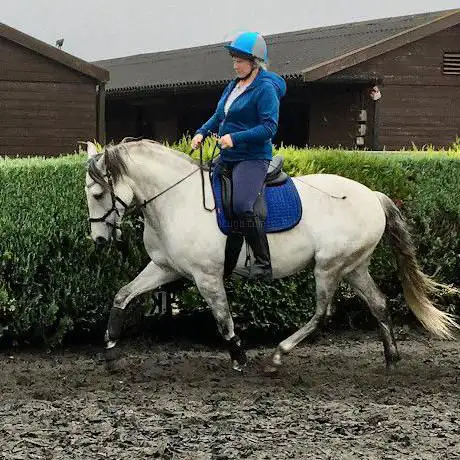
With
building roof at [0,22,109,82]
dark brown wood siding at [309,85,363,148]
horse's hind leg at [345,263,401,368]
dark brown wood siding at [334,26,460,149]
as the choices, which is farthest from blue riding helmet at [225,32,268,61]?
building roof at [0,22,109,82]

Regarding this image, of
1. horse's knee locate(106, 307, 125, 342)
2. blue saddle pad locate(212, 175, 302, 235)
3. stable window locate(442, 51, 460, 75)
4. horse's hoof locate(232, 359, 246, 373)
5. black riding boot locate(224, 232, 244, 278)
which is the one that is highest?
stable window locate(442, 51, 460, 75)

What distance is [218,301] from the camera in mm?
6832

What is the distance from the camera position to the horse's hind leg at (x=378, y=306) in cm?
736

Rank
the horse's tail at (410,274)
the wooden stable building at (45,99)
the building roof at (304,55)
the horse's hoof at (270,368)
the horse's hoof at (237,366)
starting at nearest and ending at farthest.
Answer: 1. the horse's hoof at (270,368)
2. the horse's hoof at (237,366)
3. the horse's tail at (410,274)
4. the building roof at (304,55)
5. the wooden stable building at (45,99)

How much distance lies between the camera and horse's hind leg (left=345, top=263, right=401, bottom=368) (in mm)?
7355

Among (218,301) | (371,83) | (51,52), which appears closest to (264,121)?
(218,301)

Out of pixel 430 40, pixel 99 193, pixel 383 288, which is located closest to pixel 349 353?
pixel 383 288

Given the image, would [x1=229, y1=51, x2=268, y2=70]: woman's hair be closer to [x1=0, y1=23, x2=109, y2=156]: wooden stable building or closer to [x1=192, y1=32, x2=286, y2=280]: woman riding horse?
[x1=192, y1=32, x2=286, y2=280]: woman riding horse

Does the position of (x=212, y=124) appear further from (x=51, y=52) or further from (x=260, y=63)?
(x=51, y=52)

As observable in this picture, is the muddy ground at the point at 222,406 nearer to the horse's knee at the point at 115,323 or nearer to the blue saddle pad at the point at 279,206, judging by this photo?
the horse's knee at the point at 115,323

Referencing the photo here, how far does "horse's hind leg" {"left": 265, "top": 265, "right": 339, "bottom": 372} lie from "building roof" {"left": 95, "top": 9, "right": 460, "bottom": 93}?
9954 millimetres

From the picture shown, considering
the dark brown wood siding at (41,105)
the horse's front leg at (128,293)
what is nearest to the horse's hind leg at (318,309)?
the horse's front leg at (128,293)

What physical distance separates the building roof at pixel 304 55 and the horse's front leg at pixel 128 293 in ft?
33.1

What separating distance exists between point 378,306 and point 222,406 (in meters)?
1.84
